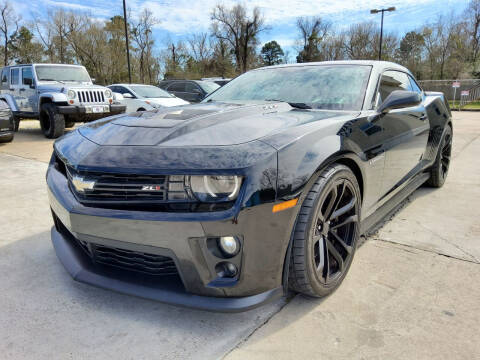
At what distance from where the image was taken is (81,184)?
1.72 m

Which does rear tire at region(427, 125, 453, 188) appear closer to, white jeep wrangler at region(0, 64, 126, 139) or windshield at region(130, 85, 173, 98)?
white jeep wrangler at region(0, 64, 126, 139)

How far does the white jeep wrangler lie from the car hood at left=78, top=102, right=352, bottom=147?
6.73m

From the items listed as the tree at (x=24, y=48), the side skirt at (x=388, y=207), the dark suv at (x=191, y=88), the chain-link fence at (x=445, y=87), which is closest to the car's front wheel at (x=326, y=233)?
the side skirt at (x=388, y=207)

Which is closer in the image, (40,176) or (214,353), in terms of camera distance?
(214,353)

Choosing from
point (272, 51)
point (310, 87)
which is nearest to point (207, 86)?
point (310, 87)

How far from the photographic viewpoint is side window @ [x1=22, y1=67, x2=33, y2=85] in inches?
355

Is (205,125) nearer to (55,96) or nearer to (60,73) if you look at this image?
(55,96)

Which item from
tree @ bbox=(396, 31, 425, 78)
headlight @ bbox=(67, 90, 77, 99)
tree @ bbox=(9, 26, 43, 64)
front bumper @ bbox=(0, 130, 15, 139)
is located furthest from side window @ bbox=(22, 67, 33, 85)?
tree @ bbox=(396, 31, 425, 78)

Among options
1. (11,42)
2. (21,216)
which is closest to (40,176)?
(21,216)

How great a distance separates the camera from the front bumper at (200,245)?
1.49 m

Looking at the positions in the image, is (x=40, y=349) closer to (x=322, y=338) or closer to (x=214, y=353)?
(x=214, y=353)

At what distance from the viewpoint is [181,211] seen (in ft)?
5.01

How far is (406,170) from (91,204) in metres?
2.42

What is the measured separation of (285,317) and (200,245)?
651 millimetres
